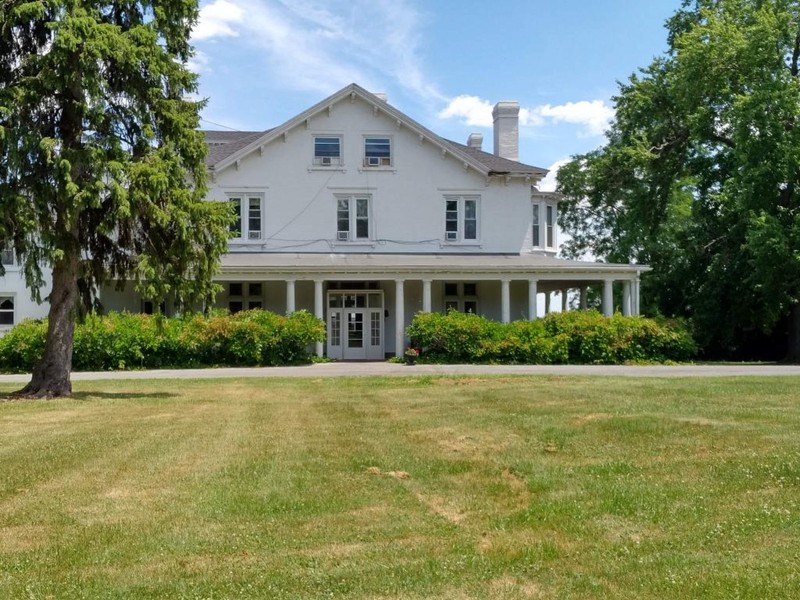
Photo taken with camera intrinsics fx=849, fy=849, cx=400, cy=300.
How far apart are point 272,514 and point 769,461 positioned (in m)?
4.98

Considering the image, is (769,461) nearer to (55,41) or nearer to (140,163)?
(140,163)

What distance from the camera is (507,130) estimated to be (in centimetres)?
3756

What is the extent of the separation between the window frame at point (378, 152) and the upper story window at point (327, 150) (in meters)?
1.05

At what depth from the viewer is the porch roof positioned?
29734 millimetres

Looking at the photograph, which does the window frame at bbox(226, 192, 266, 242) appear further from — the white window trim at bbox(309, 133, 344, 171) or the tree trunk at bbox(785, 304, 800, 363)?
the tree trunk at bbox(785, 304, 800, 363)

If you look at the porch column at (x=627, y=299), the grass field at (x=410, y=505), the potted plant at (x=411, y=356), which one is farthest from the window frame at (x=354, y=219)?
the grass field at (x=410, y=505)

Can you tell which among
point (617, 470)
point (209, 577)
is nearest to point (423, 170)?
point (617, 470)

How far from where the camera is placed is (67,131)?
17.0 meters

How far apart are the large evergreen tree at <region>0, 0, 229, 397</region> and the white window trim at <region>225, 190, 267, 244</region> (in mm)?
14222

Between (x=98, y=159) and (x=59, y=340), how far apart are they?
402 cm

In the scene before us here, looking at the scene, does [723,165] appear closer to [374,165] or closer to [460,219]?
[460,219]

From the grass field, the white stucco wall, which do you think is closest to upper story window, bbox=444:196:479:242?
the white stucco wall

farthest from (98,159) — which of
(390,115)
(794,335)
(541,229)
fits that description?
(794,335)

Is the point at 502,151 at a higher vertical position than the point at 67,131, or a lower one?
higher
